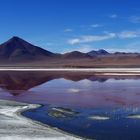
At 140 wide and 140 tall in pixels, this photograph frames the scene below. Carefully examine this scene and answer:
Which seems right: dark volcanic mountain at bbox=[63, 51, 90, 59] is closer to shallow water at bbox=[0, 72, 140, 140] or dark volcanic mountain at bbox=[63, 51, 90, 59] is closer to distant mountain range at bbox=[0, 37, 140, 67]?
distant mountain range at bbox=[0, 37, 140, 67]

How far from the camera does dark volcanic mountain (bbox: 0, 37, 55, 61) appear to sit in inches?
6255

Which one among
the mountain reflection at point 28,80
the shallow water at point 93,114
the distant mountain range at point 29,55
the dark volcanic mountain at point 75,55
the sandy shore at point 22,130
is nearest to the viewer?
the sandy shore at point 22,130

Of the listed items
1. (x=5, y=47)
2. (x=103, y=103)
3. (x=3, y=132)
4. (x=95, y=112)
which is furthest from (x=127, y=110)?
(x=5, y=47)

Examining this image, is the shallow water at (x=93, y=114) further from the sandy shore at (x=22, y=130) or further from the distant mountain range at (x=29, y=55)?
the distant mountain range at (x=29, y=55)

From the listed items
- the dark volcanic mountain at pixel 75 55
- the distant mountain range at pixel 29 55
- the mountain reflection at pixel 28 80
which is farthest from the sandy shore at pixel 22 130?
the dark volcanic mountain at pixel 75 55

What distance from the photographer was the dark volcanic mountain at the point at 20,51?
159 m

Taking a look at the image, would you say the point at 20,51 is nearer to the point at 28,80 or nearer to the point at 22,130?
the point at 28,80

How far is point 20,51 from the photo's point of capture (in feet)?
543

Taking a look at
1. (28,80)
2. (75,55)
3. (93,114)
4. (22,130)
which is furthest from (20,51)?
(22,130)

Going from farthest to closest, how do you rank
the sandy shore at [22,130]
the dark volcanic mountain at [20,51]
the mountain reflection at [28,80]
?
the dark volcanic mountain at [20,51]
the mountain reflection at [28,80]
the sandy shore at [22,130]

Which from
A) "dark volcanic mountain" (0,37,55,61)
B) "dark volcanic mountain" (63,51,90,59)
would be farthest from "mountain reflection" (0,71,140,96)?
"dark volcanic mountain" (0,37,55,61)

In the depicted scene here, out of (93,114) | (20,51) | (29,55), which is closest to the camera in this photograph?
(93,114)

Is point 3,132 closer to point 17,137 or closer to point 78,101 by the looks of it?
point 17,137

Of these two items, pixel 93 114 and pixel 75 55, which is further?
pixel 75 55
